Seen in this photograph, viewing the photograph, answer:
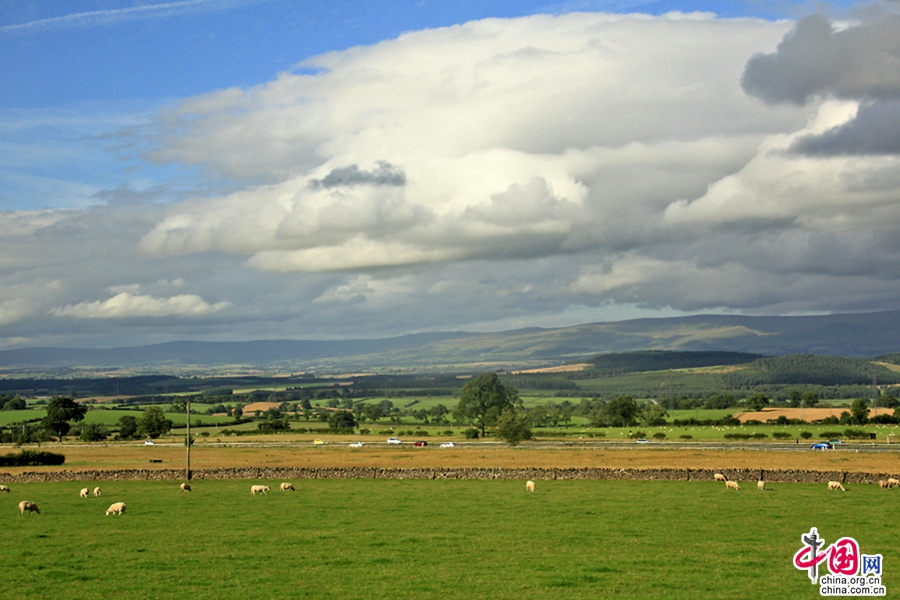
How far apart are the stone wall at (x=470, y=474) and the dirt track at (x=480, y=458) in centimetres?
761

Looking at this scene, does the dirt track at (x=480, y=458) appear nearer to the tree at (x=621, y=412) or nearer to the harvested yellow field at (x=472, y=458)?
the harvested yellow field at (x=472, y=458)

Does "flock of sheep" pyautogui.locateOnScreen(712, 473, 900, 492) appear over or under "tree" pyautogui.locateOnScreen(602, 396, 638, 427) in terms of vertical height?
over

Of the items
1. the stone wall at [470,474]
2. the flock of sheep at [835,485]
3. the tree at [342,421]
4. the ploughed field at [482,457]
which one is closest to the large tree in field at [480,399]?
the tree at [342,421]

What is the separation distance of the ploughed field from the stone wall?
7.17 metres

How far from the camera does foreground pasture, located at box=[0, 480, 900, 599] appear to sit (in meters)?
22.6

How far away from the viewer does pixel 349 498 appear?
148 ft

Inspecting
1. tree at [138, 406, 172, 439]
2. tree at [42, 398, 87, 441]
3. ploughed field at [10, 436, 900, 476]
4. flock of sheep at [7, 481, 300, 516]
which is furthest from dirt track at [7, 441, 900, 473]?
tree at [42, 398, 87, 441]

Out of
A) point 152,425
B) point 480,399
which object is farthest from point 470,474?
point 152,425

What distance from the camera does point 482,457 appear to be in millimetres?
79250

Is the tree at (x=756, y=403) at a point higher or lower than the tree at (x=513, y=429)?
lower

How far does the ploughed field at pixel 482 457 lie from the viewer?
223 ft

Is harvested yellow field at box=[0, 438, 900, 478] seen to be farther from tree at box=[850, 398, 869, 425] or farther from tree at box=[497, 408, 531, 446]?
tree at box=[850, 398, 869, 425]

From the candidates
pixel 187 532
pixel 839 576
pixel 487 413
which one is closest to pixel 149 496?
pixel 187 532

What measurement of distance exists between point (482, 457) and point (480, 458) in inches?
50.7
